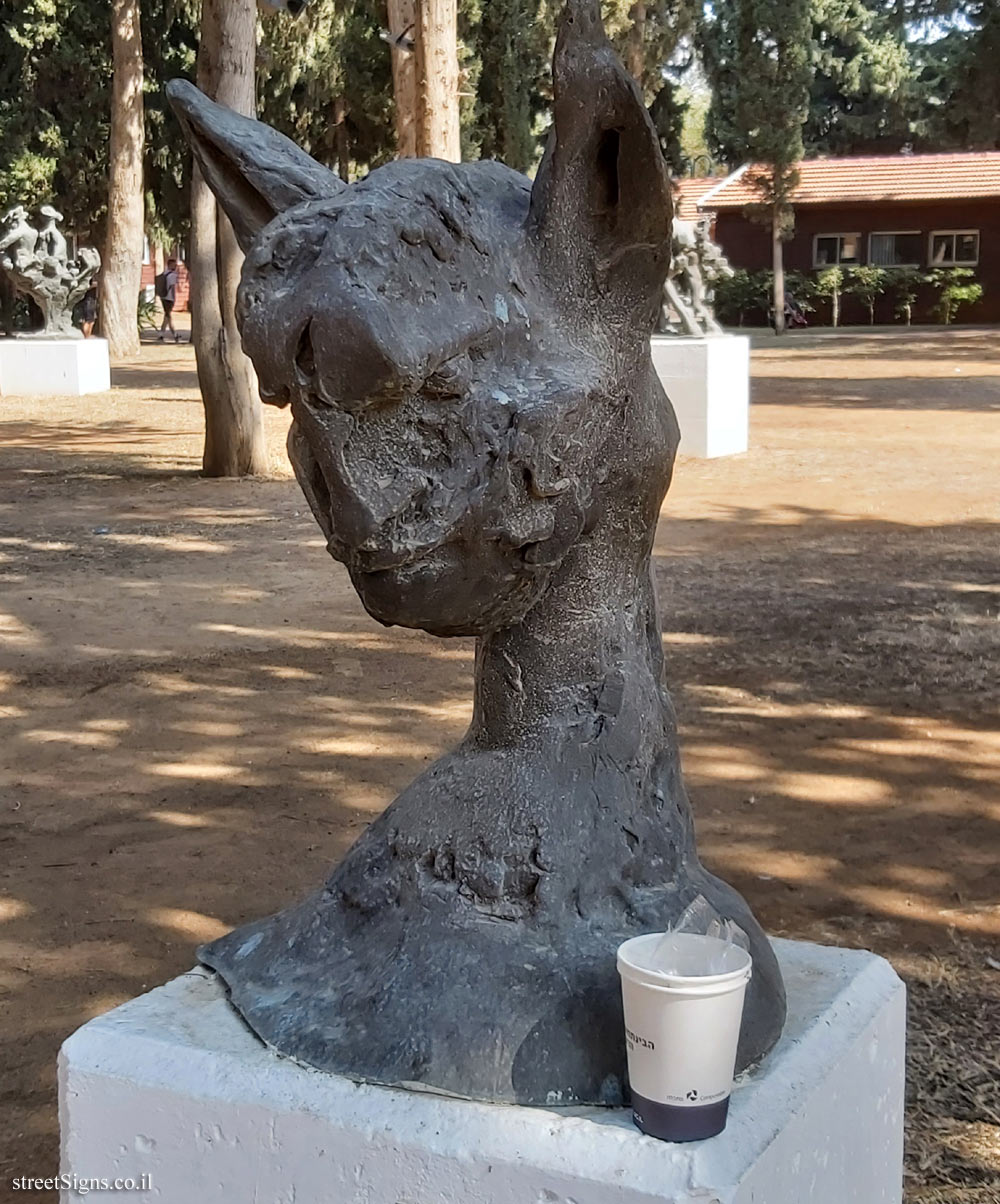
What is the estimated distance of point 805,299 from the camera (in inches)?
1451

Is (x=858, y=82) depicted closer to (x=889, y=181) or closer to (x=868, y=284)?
(x=889, y=181)

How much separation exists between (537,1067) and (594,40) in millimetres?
1290

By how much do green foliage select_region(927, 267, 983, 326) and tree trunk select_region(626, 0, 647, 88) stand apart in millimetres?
12751

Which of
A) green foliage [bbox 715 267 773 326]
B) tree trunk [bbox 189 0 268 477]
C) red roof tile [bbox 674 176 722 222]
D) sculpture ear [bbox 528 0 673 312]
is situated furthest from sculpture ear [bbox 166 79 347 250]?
red roof tile [bbox 674 176 722 222]

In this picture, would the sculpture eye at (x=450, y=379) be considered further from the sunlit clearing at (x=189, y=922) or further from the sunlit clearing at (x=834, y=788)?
the sunlit clearing at (x=834, y=788)

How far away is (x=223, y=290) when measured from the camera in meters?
11.9

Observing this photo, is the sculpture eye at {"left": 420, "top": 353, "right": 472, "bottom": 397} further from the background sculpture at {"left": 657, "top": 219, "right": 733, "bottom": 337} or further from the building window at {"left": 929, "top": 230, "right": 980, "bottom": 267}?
the building window at {"left": 929, "top": 230, "right": 980, "bottom": 267}

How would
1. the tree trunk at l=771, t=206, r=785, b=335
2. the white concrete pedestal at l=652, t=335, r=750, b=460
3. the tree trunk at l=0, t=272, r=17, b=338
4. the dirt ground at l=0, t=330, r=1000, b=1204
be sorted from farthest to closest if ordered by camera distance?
the tree trunk at l=771, t=206, r=785, b=335 < the tree trunk at l=0, t=272, r=17, b=338 < the white concrete pedestal at l=652, t=335, r=750, b=460 < the dirt ground at l=0, t=330, r=1000, b=1204

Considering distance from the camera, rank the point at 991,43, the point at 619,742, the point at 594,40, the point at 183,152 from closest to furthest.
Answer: the point at 594,40, the point at 619,742, the point at 991,43, the point at 183,152

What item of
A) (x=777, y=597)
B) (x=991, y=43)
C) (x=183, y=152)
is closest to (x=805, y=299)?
(x=991, y=43)

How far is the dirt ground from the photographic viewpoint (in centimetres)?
392

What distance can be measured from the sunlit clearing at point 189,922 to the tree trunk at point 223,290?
7286 mm

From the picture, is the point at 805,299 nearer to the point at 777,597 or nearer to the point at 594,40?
the point at 777,597

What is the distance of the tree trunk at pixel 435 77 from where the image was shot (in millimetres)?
10086
